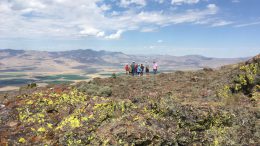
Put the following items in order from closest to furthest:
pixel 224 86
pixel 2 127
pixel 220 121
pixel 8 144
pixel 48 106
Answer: pixel 8 144
pixel 2 127
pixel 220 121
pixel 48 106
pixel 224 86

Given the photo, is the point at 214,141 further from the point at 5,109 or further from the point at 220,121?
the point at 5,109

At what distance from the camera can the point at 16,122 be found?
1340cm

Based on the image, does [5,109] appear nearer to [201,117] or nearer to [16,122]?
[16,122]

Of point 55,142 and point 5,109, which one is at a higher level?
point 5,109

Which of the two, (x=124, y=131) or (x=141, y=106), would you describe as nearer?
(x=124, y=131)

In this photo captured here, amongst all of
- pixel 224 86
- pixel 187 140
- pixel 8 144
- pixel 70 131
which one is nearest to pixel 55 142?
pixel 70 131

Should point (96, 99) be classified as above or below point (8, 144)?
above

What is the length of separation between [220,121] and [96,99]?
272 inches

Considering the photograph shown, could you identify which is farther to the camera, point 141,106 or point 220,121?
point 141,106

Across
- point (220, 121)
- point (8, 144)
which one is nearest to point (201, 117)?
point (220, 121)

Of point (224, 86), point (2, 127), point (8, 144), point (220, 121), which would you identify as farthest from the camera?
point (224, 86)

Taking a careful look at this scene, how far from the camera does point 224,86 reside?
848 inches

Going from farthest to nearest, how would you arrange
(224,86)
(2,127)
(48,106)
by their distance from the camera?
1. (224,86)
2. (48,106)
3. (2,127)

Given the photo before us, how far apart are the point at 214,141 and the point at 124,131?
4264 mm
